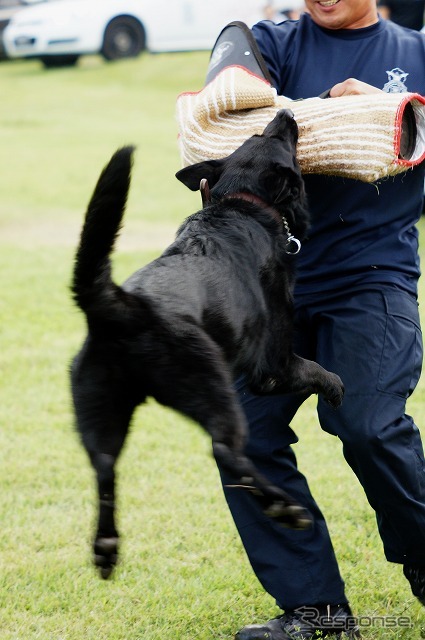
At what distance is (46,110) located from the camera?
64.1ft

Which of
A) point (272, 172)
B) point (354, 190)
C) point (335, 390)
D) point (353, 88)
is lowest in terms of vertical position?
point (335, 390)

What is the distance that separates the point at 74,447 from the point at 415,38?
2.94 m

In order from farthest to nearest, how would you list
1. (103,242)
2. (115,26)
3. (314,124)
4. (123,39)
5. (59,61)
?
(59,61)
(123,39)
(115,26)
(314,124)
(103,242)

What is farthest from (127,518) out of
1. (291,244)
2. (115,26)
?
(115,26)

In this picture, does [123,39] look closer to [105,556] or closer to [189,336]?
[189,336]

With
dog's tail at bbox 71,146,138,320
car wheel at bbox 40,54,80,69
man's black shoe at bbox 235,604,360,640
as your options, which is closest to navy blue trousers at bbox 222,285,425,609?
man's black shoe at bbox 235,604,360,640

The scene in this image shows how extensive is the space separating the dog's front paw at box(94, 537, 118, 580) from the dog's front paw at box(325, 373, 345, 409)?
34.7 inches

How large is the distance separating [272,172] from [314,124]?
0.23m

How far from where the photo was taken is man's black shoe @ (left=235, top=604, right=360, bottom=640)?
11.6ft

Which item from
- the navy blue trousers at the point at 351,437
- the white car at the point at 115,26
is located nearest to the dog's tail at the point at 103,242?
the navy blue trousers at the point at 351,437

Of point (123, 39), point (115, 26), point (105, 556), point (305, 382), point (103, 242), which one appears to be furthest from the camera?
point (123, 39)

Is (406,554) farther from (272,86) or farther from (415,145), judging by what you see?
(272,86)

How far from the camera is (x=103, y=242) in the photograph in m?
2.68

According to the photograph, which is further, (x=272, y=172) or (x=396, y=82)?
(x=396, y=82)
